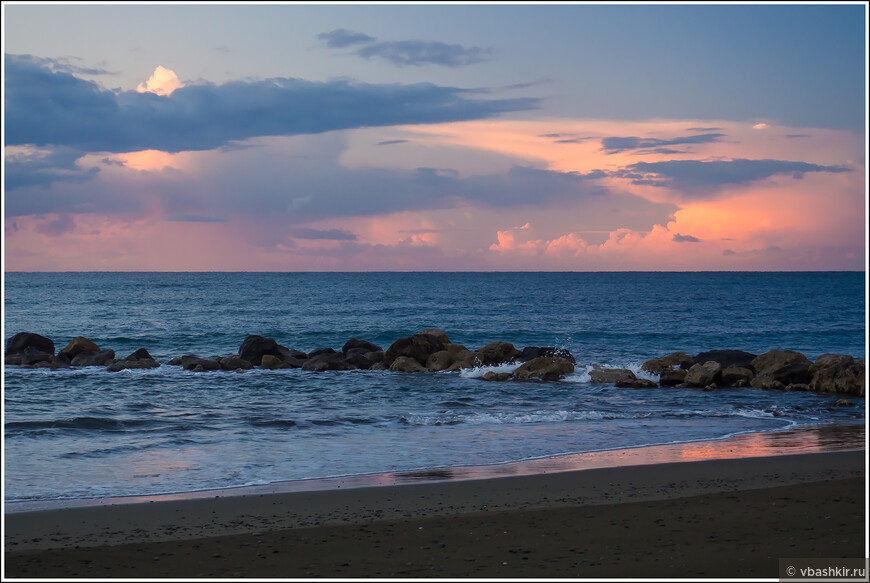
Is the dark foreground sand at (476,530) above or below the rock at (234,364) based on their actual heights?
above

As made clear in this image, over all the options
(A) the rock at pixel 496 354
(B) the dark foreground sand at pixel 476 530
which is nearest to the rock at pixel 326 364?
(A) the rock at pixel 496 354

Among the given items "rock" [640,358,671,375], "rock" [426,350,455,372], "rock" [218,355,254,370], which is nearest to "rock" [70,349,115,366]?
"rock" [218,355,254,370]

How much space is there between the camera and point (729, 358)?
2595 cm

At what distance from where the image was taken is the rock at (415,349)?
2802 cm

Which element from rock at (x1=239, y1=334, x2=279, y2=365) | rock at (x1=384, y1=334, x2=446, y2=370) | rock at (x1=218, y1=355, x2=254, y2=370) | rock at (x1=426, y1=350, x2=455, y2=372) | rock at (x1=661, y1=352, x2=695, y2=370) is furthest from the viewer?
rock at (x1=239, y1=334, x2=279, y2=365)

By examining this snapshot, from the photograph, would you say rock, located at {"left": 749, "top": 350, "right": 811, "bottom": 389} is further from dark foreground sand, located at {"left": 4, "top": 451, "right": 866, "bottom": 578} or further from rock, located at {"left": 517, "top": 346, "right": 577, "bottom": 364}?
dark foreground sand, located at {"left": 4, "top": 451, "right": 866, "bottom": 578}

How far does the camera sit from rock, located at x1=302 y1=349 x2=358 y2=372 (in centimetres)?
2742

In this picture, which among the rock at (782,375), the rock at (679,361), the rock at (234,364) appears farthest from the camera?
the rock at (234,364)

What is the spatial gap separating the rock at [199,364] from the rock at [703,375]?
16710 mm

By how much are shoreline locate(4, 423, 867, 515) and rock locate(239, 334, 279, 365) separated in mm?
18476

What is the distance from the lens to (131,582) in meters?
6.40

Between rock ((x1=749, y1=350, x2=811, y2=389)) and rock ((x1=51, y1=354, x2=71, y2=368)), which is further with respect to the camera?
rock ((x1=51, y1=354, x2=71, y2=368))

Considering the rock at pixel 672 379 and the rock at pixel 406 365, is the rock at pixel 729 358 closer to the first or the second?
the rock at pixel 672 379

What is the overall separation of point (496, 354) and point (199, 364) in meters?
11.1
